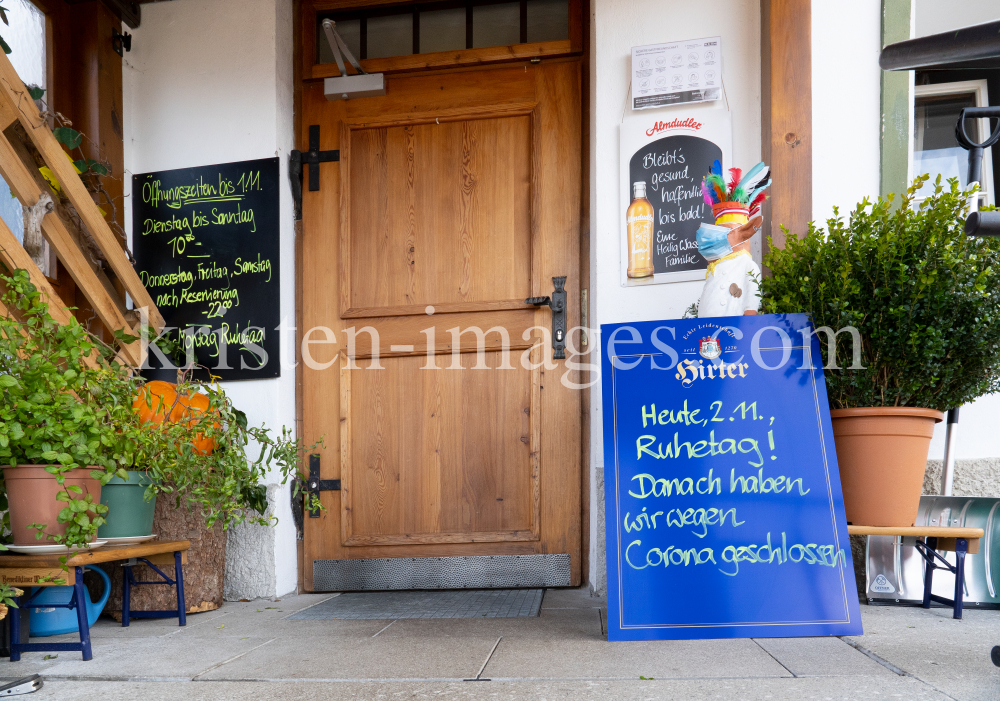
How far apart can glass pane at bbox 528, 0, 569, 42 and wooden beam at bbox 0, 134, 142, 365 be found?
1.80m

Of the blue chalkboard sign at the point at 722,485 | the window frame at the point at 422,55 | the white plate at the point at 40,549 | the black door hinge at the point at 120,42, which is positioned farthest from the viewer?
the black door hinge at the point at 120,42

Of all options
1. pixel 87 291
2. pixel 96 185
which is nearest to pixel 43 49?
pixel 96 185

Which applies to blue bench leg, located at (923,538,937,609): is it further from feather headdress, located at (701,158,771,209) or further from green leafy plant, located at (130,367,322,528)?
green leafy plant, located at (130,367,322,528)

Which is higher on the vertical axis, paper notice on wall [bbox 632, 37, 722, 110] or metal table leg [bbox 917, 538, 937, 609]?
paper notice on wall [bbox 632, 37, 722, 110]

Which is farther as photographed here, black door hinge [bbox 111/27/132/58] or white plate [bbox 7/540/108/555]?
black door hinge [bbox 111/27/132/58]

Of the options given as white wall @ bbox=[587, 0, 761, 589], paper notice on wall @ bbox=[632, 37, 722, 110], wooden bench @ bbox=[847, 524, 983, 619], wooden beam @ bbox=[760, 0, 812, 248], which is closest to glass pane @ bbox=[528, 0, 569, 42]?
white wall @ bbox=[587, 0, 761, 589]

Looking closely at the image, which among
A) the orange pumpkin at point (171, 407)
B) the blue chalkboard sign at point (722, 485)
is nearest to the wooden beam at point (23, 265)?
the orange pumpkin at point (171, 407)

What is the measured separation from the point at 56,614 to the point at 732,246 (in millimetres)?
2177

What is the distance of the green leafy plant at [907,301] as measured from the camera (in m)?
1.91

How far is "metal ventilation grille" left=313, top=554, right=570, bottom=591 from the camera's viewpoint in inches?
112

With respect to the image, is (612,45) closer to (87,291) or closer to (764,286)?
(764,286)

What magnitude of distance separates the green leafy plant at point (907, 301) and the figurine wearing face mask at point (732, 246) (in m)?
0.12

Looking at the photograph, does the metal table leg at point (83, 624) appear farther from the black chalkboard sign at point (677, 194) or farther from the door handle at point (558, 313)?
the black chalkboard sign at point (677, 194)

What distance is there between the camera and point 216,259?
308cm
